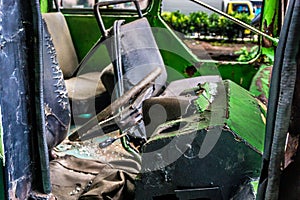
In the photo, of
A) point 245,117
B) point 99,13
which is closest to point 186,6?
point 99,13

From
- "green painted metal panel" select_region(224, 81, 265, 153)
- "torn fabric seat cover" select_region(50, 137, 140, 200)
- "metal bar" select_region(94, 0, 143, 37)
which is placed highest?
"metal bar" select_region(94, 0, 143, 37)

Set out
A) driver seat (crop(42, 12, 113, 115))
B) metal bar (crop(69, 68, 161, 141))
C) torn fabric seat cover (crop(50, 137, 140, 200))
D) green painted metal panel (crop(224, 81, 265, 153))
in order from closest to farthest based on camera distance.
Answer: green painted metal panel (crop(224, 81, 265, 153)), torn fabric seat cover (crop(50, 137, 140, 200)), metal bar (crop(69, 68, 161, 141)), driver seat (crop(42, 12, 113, 115))

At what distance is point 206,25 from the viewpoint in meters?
9.78

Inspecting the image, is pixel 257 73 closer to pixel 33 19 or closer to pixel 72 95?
pixel 72 95

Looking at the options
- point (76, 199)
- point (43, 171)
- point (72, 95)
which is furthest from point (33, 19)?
point (72, 95)

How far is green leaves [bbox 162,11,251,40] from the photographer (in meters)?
9.69

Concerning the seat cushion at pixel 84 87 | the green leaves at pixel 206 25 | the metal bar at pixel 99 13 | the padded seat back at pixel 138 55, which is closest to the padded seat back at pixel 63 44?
the seat cushion at pixel 84 87

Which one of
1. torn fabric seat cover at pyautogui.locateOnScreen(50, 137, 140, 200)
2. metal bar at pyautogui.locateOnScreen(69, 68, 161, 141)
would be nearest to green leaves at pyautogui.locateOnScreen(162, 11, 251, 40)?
metal bar at pyautogui.locateOnScreen(69, 68, 161, 141)

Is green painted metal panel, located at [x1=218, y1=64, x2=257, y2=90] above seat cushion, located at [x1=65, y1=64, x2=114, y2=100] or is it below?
above

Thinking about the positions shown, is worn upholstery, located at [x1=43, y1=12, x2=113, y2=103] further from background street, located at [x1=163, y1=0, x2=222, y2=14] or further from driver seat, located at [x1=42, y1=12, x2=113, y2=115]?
background street, located at [x1=163, y1=0, x2=222, y2=14]

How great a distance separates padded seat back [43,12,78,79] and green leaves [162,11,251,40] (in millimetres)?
5837

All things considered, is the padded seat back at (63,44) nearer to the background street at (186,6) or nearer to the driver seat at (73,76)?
the driver seat at (73,76)

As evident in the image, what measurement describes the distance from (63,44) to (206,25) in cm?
635

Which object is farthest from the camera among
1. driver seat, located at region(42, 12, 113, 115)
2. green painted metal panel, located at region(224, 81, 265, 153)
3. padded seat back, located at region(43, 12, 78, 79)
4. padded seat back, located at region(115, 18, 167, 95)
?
padded seat back, located at region(43, 12, 78, 79)
